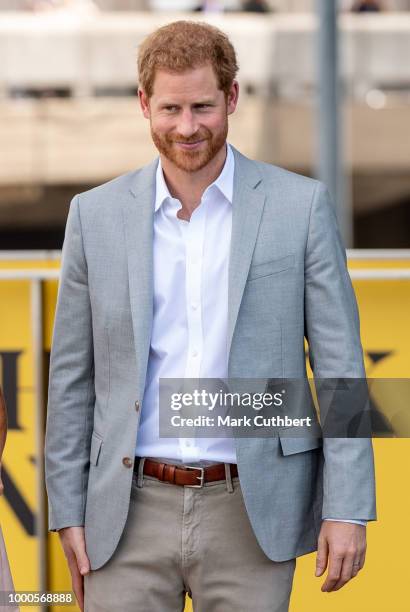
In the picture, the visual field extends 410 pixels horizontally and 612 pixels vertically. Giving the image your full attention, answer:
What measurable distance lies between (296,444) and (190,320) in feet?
1.28

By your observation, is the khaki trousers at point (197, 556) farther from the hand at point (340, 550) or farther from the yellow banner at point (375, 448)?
the yellow banner at point (375, 448)

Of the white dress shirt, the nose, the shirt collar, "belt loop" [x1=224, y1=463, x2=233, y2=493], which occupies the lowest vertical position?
"belt loop" [x1=224, y1=463, x2=233, y2=493]

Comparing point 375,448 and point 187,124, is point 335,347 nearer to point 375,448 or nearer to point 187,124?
point 187,124

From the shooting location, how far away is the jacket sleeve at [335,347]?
2.71 meters

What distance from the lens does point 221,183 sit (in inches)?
112

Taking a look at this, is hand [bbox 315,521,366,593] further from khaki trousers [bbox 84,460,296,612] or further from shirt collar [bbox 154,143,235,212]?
shirt collar [bbox 154,143,235,212]

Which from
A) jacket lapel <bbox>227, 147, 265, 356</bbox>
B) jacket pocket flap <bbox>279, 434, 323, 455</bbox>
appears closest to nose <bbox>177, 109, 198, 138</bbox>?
jacket lapel <bbox>227, 147, 265, 356</bbox>

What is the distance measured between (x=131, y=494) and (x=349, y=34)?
41.8ft

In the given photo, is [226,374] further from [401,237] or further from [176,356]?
[401,237]

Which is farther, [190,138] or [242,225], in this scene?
[242,225]

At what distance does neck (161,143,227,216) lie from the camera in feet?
9.27

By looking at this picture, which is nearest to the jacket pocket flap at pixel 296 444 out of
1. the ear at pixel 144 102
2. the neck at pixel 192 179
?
the neck at pixel 192 179

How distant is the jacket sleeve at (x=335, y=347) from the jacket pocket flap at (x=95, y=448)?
1.79ft

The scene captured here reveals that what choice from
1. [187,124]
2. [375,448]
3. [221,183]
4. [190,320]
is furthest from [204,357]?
[375,448]
